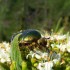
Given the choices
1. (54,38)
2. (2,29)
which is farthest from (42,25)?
(54,38)

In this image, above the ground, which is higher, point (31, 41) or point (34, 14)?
point (34, 14)

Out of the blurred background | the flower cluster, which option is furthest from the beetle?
the blurred background

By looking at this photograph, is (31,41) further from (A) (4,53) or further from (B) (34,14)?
(B) (34,14)

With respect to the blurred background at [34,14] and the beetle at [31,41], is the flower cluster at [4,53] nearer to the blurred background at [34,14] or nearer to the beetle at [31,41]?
the beetle at [31,41]

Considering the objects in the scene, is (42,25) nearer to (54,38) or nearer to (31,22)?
(31,22)

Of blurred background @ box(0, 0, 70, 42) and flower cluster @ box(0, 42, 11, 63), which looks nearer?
flower cluster @ box(0, 42, 11, 63)

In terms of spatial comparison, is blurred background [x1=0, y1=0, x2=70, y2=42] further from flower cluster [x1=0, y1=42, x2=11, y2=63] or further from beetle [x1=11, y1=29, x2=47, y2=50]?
beetle [x1=11, y1=29, x2=47, y2=50]

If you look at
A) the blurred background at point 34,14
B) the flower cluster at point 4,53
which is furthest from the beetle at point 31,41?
the blurred background at point 34,14

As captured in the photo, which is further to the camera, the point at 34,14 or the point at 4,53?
the point at 34,14

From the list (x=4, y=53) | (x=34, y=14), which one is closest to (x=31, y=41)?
(x=4, y=53)
